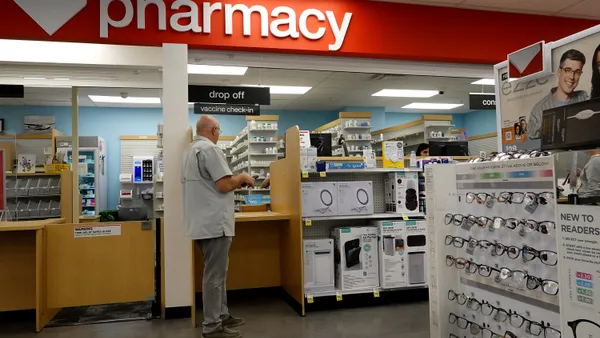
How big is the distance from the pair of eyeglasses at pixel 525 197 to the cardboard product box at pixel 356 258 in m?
2.33

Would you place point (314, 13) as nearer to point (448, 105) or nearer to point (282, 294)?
point (282, 294)

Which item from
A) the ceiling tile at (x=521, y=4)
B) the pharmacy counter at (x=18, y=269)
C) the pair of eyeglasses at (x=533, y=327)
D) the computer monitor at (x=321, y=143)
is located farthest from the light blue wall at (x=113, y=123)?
the pair of eyeglasses at (x=533, y=327)

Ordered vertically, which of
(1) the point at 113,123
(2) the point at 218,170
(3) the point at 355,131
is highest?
(1) the point at 113,123

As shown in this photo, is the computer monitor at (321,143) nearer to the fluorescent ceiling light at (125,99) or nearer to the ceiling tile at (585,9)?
the ceiling tile at (585,9)

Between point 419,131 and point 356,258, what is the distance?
7.07 meters

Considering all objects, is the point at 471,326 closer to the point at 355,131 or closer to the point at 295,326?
the point at 295,326

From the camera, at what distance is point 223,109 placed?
4.83 metres

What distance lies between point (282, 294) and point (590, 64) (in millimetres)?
3878

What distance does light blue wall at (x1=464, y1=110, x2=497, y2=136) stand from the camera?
46.1ft

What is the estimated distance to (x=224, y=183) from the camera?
362 centimetres

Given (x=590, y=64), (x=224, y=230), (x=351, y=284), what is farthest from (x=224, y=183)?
(x=590, y=64)

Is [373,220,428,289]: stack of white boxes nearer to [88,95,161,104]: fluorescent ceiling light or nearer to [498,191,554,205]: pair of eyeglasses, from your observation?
[498,191,554,205]: pair of eyeglasses

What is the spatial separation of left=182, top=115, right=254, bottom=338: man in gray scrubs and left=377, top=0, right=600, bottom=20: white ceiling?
10.6ft

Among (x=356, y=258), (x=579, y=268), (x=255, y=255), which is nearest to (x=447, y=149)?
(x=356, y=258)
